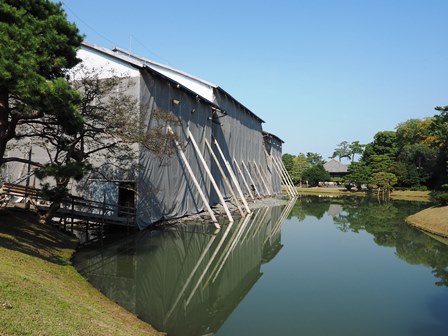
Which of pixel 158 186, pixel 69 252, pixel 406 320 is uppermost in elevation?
pixel 158 186

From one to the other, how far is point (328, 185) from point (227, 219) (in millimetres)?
48438

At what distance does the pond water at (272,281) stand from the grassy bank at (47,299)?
887mm

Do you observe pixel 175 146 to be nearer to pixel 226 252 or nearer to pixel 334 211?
pixel 226 252

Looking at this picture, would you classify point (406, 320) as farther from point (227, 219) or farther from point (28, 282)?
point (227, 219)

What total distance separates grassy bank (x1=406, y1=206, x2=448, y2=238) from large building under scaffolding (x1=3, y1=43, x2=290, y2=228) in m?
12.6

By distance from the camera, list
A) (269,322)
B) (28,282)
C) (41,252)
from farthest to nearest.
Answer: (41,252) < (269,322) < (28,282)

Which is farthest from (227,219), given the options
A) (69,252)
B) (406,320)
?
(406,320)

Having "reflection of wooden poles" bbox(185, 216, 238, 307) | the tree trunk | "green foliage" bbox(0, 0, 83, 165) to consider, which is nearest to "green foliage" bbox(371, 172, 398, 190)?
"reflection of wooden poles" bbox(185, 216, 238, 307)

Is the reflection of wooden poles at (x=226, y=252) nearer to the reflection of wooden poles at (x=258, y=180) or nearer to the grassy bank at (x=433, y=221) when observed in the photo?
the grassy bank at (x=433, y=221)

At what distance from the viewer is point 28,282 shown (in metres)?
6.54

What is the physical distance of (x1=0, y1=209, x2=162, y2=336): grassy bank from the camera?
5022mm

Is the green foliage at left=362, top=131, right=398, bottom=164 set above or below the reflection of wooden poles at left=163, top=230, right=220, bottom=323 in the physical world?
above

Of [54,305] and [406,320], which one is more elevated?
[54,305]

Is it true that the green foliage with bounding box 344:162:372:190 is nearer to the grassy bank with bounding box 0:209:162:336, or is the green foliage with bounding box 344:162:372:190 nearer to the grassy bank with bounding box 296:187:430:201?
the grassy bank with bounding box 296:187:430:201
